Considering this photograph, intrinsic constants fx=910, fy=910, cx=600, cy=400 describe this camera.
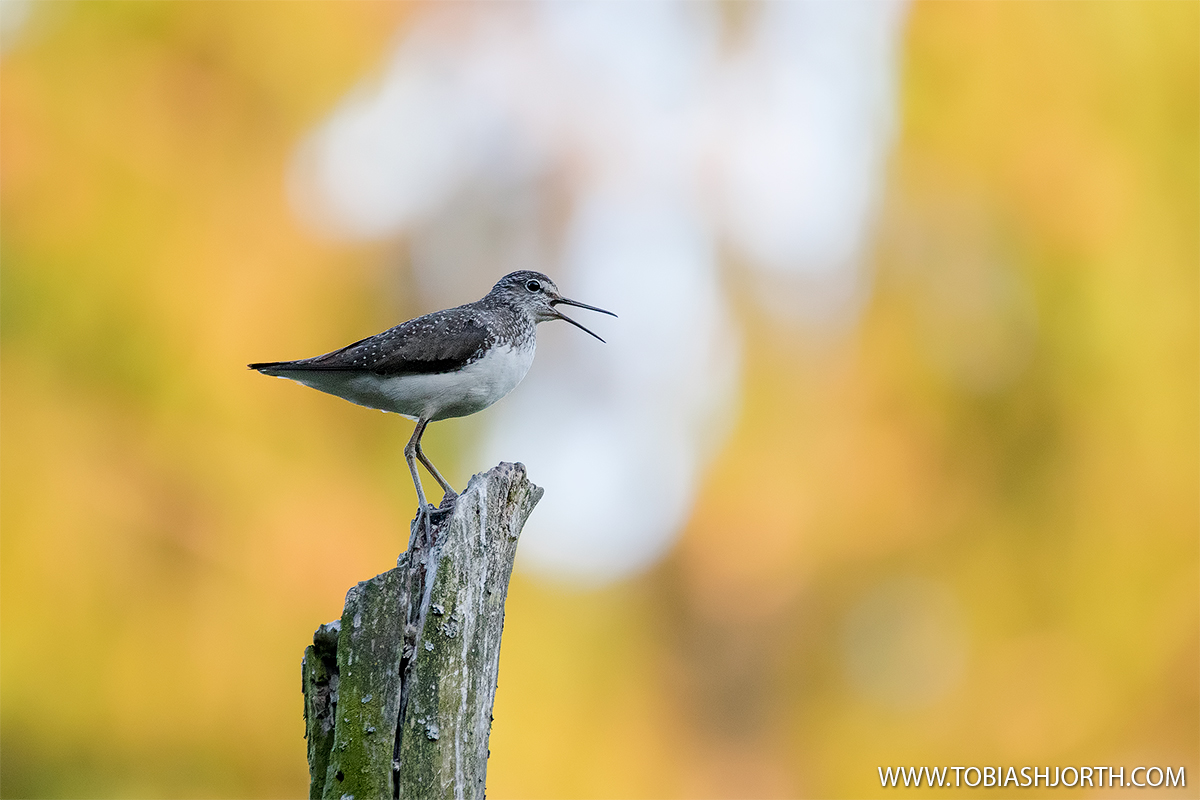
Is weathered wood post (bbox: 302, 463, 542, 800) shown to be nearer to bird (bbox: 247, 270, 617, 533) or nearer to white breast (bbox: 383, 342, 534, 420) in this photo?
bird (bbox: 247, 270, 617, 533)

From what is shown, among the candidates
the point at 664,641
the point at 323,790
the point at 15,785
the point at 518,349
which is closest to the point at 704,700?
the point at 664,641

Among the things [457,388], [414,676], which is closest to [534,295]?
[457,388]

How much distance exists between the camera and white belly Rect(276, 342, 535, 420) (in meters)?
5.77

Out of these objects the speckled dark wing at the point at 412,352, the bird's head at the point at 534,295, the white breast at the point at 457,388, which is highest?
the bird's head at the point at 534,295

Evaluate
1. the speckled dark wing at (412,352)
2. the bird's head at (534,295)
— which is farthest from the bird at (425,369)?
the bird's head at (534,295)

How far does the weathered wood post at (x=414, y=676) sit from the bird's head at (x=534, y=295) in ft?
10.3

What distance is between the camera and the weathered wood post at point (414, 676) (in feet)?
11.2

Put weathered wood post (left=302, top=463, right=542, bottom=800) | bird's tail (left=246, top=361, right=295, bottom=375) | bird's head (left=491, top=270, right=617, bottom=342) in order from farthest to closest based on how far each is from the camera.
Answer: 1. bird's head (left=491, top=270, right=617, bottom=342)
2. bird's tail (left=246, top=361, right=295, bottom=375)
3. weathered wood post (left=302, top=463, right=542, bottom=800)

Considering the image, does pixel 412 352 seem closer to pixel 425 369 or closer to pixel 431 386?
pixel 425 369

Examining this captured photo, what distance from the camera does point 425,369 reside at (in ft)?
19.0

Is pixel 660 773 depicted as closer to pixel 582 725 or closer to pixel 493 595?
pixel 582 725

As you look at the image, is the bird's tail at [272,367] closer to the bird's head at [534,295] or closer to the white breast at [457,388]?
the white breast at [457,388]

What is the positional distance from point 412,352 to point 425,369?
0.13 metres

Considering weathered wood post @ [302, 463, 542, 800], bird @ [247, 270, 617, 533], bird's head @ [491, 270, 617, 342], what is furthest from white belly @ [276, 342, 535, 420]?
weathered wood post @ [302, 463, 542, 800]
